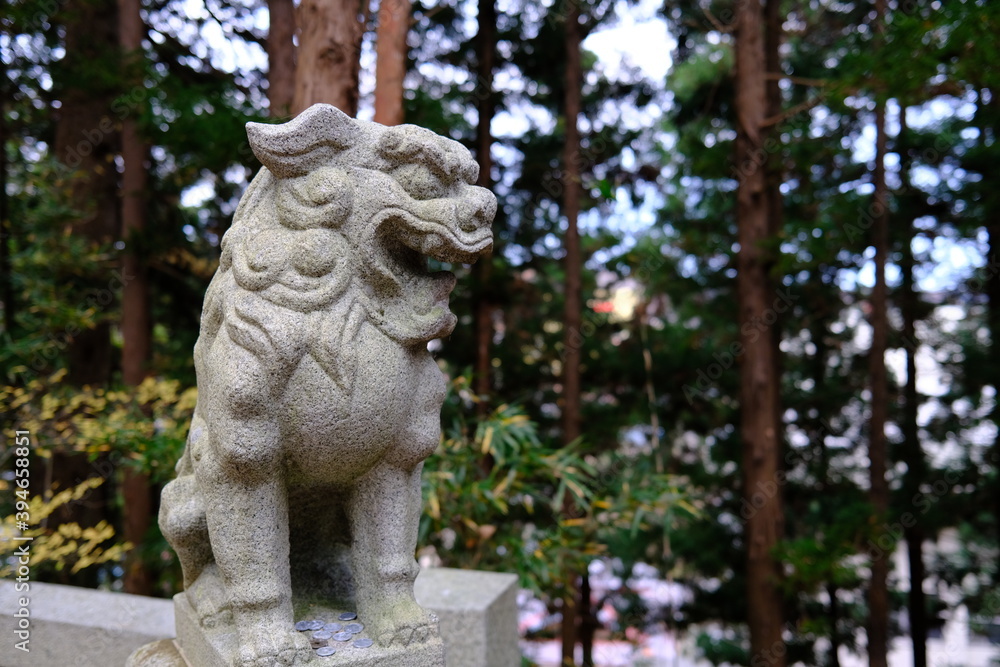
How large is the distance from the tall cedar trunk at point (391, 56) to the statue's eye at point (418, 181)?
202 centimetres

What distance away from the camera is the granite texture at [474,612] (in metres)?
2.85

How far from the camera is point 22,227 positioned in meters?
4.79

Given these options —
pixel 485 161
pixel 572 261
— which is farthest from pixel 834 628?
pixel 485 161

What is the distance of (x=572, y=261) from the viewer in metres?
5.38

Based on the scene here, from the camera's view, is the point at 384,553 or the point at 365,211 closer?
the point at 365,211

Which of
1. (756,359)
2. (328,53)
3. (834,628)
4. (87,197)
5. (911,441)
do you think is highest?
(328,53)

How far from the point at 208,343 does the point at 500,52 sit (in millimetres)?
5382

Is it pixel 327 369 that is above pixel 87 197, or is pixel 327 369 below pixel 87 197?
below

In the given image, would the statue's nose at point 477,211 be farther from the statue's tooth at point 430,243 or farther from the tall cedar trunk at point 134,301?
the tall cedar trunk at point 134,301

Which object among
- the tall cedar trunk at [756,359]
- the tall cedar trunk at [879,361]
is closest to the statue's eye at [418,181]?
the tall cedar trunk at [756,359]

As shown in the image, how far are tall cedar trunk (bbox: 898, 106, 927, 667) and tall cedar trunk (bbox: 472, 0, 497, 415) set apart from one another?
11.4ft

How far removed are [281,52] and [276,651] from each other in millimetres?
3811

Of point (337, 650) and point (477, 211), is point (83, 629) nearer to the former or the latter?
point (337, 650)

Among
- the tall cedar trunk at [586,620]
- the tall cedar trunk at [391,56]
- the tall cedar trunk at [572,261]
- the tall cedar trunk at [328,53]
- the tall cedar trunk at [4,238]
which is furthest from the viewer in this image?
the tall cedar trunk at [586,620]
